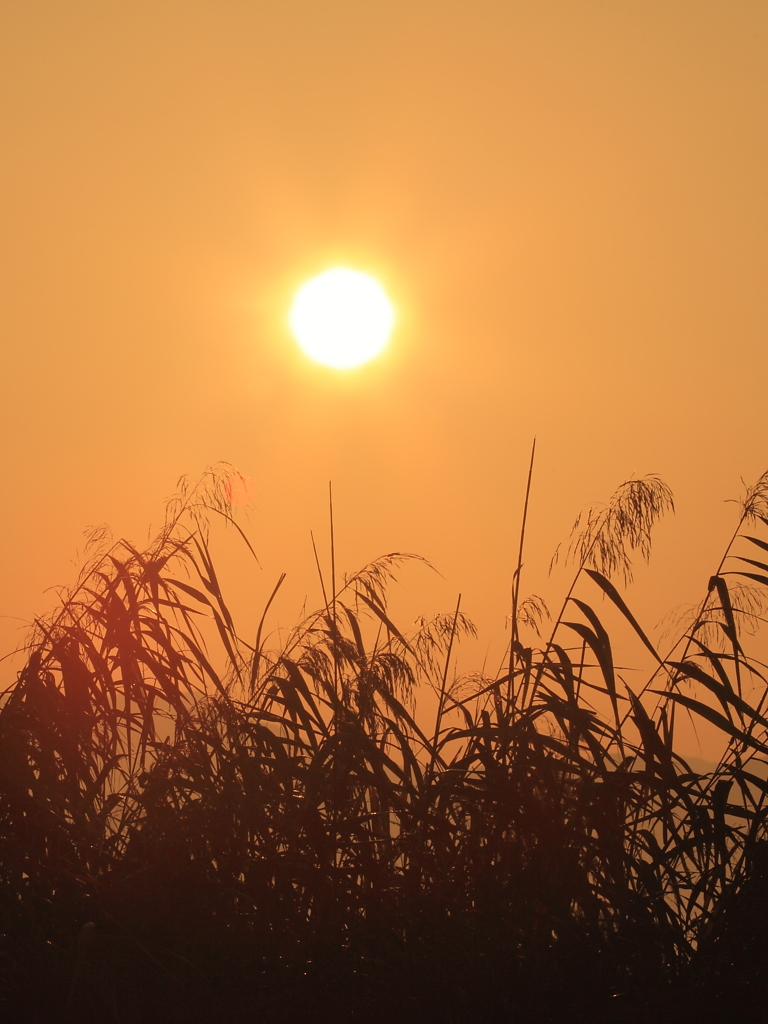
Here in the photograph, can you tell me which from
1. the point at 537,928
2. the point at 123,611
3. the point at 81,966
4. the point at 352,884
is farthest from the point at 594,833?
the point at 123,611

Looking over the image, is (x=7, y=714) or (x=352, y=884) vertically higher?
(x=7, y=714)

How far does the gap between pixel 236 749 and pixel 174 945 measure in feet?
2.00

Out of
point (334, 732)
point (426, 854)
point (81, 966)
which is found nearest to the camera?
point (81, 966)

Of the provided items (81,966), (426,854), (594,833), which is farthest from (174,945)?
(594,833)

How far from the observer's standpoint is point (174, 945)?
2.36 metres

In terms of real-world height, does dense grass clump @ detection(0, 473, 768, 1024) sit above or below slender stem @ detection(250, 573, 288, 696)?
below

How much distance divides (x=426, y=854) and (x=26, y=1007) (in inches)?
40.1

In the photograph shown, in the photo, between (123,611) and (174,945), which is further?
(123,611)

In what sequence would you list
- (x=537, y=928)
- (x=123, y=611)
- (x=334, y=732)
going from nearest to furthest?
(x=537, y=928), (x=334, y=732), (x=123, y=611)

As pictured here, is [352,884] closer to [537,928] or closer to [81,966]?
[537,928]

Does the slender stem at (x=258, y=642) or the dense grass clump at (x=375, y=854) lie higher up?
the slender stem at (x=258, y=642)

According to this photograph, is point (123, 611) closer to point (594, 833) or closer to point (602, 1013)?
point (594, 833)

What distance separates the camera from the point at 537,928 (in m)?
2.38

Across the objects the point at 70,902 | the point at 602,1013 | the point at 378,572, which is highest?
the point at 378,572
